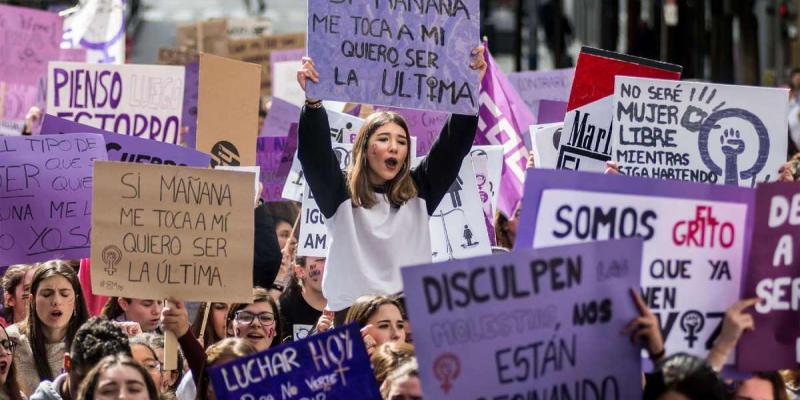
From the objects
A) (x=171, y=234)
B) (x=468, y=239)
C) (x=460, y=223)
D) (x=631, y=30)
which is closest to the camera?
(x=171, y=234)

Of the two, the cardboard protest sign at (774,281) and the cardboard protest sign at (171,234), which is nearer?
the cardboard protest sign at (774,281)

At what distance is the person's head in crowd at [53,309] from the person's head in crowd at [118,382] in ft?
7.10

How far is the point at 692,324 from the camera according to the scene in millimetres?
6055

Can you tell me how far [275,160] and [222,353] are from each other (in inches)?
183

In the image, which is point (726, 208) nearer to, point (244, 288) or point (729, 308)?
point (729, 308)

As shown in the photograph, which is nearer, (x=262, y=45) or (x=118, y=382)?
(x=118, y=382)

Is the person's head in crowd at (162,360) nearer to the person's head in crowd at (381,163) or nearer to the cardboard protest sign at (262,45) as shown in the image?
the person's head in crowd at (381,163)

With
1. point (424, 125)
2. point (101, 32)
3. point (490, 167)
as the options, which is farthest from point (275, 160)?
point (101, 32)

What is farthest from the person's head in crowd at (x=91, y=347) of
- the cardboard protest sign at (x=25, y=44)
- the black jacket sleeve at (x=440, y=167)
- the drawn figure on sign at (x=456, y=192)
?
the cardboard protest sign at (x=25, y=44)

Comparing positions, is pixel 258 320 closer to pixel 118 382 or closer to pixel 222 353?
pixel 222 353

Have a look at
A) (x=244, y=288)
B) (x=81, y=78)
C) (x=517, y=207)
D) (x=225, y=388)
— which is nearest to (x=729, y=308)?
(x=225, y=388)

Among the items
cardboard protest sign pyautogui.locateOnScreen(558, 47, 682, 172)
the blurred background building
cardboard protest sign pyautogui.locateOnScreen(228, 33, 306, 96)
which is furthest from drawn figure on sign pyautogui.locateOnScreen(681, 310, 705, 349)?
the blurred background building

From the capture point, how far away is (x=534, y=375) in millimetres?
5516

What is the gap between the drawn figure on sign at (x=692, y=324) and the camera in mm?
6035
